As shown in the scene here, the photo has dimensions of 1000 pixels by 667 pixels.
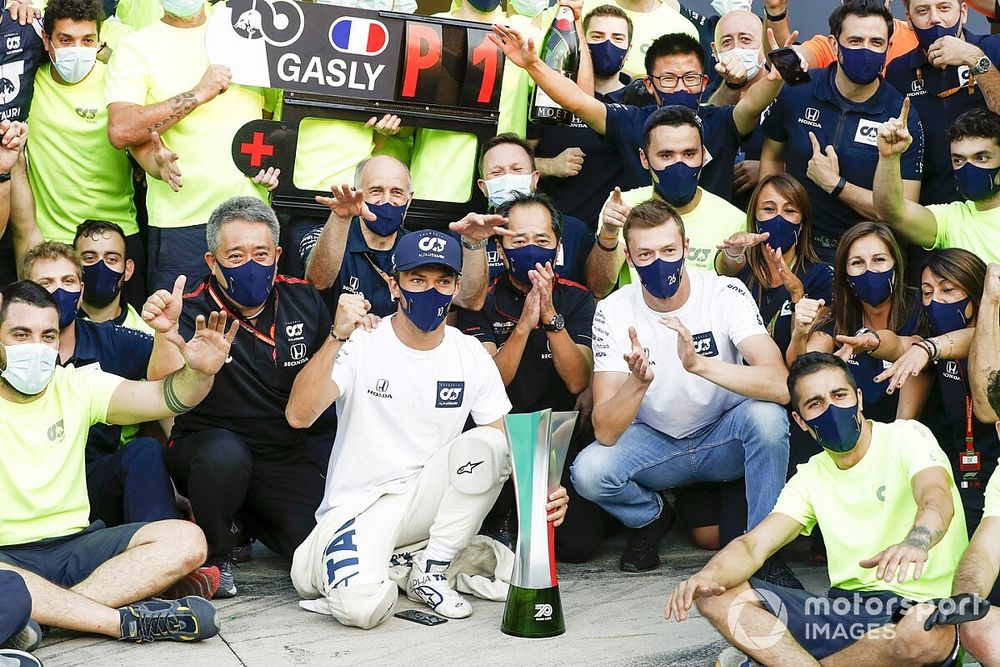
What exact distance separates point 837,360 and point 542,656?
4.84ft

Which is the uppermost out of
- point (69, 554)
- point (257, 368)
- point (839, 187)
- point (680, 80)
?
point (680, 80)

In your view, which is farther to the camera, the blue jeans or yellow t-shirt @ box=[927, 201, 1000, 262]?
yellow t-shirt @ box=[927, 201, 1000, 262]

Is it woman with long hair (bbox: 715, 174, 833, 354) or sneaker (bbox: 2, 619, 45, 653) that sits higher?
woman with long hair (bbox: 715, 174, 833, 354)

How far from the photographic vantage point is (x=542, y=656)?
4.84m

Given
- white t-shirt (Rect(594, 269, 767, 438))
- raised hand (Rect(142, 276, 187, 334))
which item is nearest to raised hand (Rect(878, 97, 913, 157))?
white t-shirt (Rect(594, 269, 767, 438))

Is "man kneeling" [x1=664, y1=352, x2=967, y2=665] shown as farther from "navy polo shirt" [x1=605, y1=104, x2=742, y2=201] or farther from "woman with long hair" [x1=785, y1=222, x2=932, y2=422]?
"navy polo shirt" [x1=605, y1=104, x2=742, y2=201]

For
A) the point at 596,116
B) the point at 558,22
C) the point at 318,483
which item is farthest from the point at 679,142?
the point at 318,483

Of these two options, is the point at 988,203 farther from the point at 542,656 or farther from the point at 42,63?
the point at 42,63

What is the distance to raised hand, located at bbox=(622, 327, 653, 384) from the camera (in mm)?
5453

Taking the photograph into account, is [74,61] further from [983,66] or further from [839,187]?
[983,66]

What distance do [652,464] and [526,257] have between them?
1088 millimetres

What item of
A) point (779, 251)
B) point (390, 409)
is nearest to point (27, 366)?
point (390, 409)

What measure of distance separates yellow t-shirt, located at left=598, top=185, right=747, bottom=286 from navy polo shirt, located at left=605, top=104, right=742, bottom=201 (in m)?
0.40

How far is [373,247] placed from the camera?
20.9 ft
